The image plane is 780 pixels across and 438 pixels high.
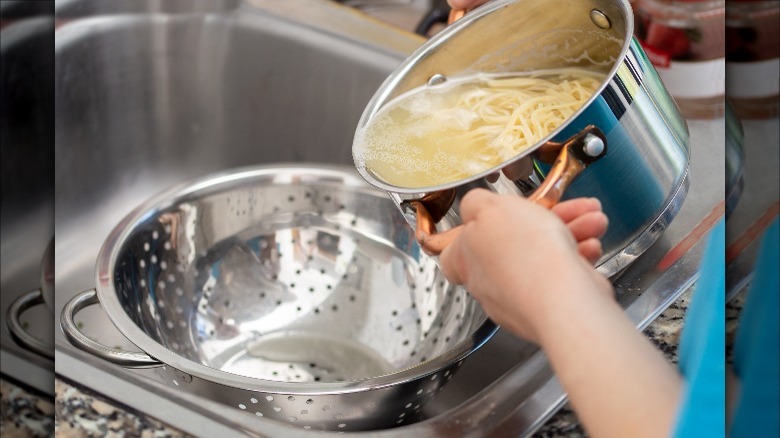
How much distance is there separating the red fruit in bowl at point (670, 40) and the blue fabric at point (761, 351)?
2.41 feet

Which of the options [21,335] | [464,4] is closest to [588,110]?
[464,4]

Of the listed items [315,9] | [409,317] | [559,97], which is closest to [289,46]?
[315,9]

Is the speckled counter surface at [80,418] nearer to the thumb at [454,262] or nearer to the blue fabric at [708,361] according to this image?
the thumb at [454,262]

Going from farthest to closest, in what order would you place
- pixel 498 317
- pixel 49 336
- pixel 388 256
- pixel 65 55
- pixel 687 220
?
pixel 65 55 → pixel 388 256 → pixel 687 220 → pixel 49 336 → pixel 498 317

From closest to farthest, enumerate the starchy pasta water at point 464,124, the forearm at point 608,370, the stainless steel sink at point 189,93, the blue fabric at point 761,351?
the blue fabric at point 761,351
the forearm at point 608,370
the starchy pasta water at point 464,124
the stainless steel sink at point 189,93

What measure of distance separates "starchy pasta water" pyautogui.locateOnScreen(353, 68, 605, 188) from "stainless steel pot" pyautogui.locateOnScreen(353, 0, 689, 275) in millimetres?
11

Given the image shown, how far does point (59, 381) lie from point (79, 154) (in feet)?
1.81

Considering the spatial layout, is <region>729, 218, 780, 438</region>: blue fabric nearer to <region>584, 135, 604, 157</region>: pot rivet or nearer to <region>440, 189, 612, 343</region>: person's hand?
<region>440, 189, 612, 343</region>: person's hand

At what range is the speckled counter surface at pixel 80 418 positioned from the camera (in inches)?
25.1

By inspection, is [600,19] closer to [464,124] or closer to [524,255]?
[464,124]

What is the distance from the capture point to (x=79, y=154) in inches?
47.5

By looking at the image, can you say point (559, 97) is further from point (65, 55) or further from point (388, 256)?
point (65, 55)

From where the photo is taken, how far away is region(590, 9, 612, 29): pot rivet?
76cm

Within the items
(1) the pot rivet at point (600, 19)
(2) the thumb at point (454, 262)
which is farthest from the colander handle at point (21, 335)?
(1) the pot rivet at point (600, 19)
